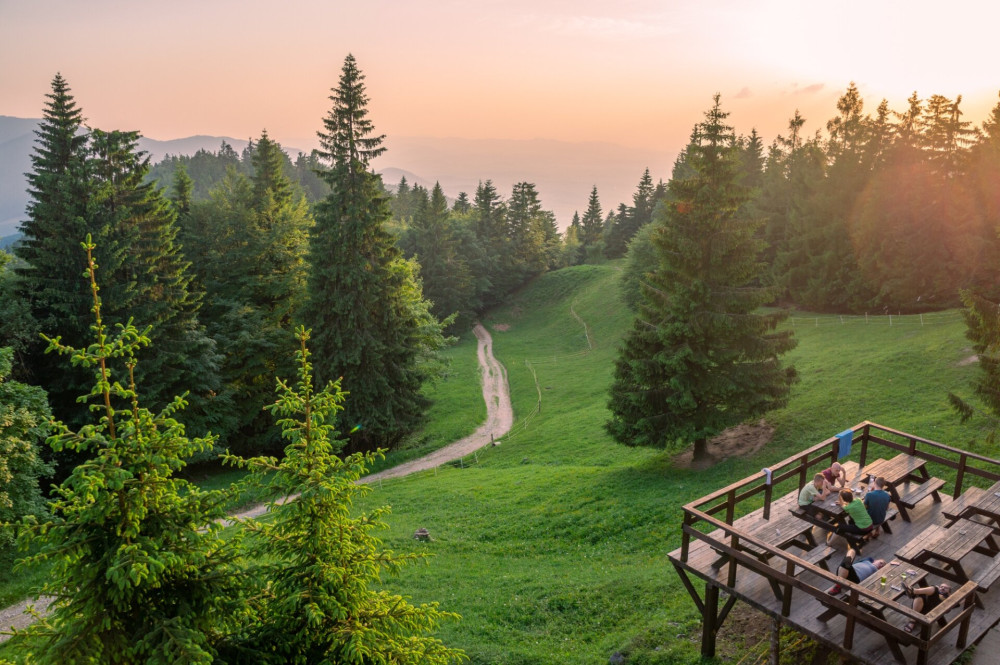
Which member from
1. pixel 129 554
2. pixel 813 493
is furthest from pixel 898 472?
pixel 129 554

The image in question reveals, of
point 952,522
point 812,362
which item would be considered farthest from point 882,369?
point 952,522

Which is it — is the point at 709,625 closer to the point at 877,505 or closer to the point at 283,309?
the point at 877,505

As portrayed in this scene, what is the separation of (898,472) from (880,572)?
409 cm

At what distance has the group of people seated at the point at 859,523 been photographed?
984 cm

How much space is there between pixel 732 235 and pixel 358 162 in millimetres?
21245

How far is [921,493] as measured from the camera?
12867 millimetres

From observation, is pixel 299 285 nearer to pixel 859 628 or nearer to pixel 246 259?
pixel 246 259

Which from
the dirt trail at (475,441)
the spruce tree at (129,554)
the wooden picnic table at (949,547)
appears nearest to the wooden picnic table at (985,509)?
the wooden picnic table at (949,547)

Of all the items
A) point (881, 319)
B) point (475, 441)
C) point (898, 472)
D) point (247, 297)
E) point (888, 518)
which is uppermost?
point (247, 297)

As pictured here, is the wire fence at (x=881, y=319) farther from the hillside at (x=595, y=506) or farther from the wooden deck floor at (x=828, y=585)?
the wooden deck floor at (x=828, y=585)

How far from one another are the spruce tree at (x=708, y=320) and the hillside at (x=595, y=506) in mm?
2169

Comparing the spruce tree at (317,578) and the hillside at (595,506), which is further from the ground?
the spruce tree at (317,578)

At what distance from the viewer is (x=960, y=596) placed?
30.1ft

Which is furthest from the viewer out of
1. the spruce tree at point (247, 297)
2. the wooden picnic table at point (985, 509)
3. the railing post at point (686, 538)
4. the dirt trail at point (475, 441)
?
the spruce tree at point (247, 297)
